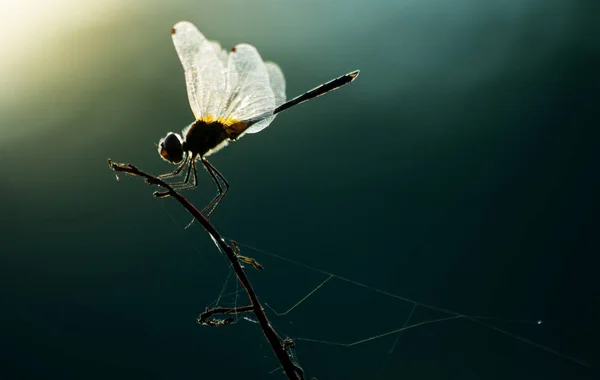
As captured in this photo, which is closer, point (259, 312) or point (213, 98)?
point (259, 312)

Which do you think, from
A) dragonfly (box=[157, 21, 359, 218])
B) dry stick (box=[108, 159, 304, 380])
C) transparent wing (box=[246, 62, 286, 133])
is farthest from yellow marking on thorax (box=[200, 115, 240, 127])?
dry stick (box=[108, 159, 304, 380])

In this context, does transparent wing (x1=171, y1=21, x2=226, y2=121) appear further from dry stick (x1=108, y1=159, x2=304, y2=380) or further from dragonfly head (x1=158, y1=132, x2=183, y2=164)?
dry stick (x1=108, y1=159, x2=304, y2=380)

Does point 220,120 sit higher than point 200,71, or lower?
lower

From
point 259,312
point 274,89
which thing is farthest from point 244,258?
point 274,89

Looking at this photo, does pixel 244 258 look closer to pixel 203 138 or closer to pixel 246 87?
pixel 203 138

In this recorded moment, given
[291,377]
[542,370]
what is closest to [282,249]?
[542,370]

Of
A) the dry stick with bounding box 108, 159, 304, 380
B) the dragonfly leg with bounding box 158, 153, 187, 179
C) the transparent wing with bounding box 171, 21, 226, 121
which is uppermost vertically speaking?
the transparent wing with bounding box 171, 21, 226, 121

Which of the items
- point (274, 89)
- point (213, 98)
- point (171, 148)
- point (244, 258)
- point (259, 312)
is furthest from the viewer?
point (274, 89)

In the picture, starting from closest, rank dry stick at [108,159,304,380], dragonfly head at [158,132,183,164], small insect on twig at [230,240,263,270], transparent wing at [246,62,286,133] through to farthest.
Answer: dry stick at [108,159,304,380] < small insect on twig at [230,240,263,270] < dragonfly head at [158,132,183,164] < transparent wing at [246,62,286,133]
